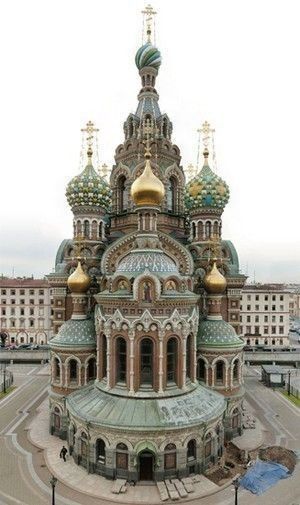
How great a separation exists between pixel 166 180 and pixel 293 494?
19475mm

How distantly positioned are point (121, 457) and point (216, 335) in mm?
8929

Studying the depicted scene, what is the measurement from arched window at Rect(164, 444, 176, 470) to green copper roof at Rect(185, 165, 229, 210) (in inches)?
638

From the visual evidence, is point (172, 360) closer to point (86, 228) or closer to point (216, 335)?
point (216, 335)

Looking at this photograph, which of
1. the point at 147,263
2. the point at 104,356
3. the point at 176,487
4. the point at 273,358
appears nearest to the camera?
the point at 176,487

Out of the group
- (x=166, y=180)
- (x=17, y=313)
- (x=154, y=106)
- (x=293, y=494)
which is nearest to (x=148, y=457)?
(x=293, y=494)

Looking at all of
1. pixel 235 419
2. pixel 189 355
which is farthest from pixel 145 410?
pixel 235 419

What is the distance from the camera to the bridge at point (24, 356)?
4269cm

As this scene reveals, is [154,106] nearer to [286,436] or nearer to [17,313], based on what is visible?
[286,436]

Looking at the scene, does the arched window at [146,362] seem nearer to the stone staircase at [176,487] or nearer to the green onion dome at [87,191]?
the stone staircase at [176,487]

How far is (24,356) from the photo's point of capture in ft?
142

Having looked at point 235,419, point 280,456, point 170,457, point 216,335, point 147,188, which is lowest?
point 280,456

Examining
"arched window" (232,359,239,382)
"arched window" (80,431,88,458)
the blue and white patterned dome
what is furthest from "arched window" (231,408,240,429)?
the blue and white patterned dome

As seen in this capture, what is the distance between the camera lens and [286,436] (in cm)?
2191

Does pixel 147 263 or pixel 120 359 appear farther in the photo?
pixel 147 263
